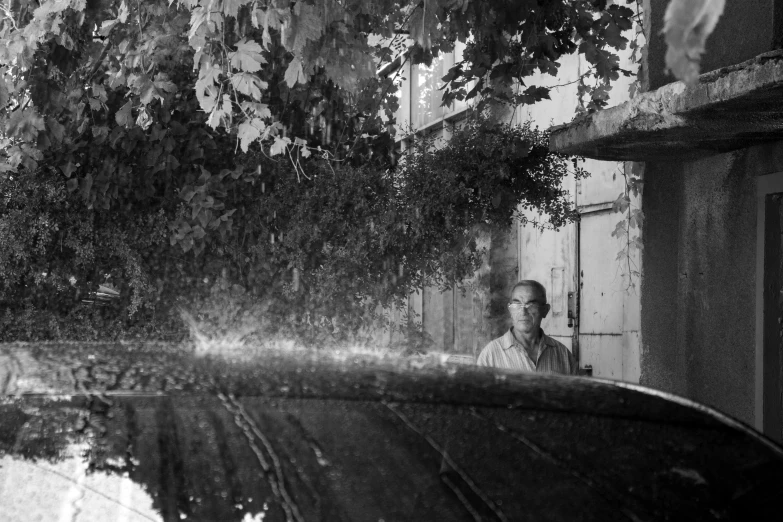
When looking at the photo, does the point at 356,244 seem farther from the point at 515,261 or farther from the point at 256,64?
the point at 515,261

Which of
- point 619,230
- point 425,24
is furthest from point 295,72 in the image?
point 619,230

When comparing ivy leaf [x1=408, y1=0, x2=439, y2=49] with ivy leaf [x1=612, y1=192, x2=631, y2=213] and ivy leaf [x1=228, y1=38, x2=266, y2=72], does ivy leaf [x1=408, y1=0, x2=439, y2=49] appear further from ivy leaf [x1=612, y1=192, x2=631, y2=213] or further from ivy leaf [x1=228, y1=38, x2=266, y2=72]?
ivy leaf [x1=612, y1=192, x2=631, y2=213]

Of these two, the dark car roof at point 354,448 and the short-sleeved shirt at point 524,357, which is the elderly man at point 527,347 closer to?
the short-sleeved shirt at point 524,357

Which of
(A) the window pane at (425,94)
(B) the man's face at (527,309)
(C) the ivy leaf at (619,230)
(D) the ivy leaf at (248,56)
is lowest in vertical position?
(B) the man's face at (527,309)

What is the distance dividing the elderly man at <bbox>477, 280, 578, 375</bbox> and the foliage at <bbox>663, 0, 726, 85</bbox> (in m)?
5.33

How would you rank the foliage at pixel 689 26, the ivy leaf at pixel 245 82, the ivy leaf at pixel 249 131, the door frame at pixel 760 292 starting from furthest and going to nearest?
the ivy leaf at pixel 249 131 → the ivy leaf at pixel 245 82 → the door frame at pixel 760 292 → the foliage at pixel 689 26

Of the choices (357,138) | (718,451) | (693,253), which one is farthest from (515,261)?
(718,451)

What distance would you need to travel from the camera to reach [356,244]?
26.6 ft

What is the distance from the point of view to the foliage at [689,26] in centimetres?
88

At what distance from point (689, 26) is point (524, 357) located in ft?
17.7

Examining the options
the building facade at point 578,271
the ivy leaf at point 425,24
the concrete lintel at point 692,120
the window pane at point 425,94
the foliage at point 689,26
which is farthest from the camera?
the window pane at point 425,94

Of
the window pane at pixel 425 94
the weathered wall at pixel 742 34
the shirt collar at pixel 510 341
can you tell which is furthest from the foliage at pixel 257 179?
the window pane at pixel 425 94

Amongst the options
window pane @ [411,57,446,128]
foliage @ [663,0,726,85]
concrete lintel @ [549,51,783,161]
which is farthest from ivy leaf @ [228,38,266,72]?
window pane @ [411,57,446,128]

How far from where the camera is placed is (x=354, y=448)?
1.71 m
